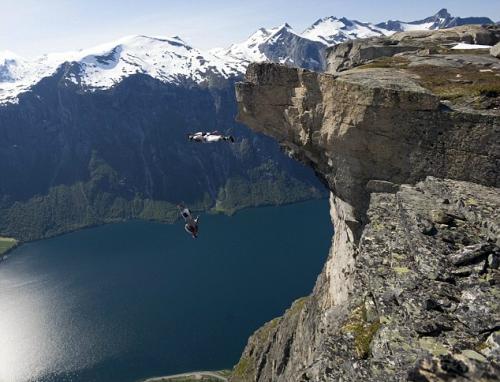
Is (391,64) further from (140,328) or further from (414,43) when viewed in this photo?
(140,328)

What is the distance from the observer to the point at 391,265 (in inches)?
802

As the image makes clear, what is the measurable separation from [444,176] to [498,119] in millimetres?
5186

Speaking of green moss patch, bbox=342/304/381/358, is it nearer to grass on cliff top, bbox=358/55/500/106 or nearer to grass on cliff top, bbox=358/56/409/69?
grass on cliff top, bbox=358/55/500/106

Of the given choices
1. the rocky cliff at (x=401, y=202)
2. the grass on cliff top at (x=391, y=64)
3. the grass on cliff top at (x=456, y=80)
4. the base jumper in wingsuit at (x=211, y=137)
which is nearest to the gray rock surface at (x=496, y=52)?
the rocky cliff at (x=401, y=202)

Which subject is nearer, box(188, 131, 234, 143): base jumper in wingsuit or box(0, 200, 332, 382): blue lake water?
box(188, 131, 234, 143): base jumper in wingsuit

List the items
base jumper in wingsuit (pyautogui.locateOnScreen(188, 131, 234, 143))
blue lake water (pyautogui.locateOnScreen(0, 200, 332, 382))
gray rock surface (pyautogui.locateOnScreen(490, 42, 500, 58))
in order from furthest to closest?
blue lake water (pyautogui.locateOnScreen(0, 200, 332, 382))
gray rock surface (pyautogui.locateOnScreen(490, 42, 500, 58))
base jumper in wingsuit (pyautogui.locateOnScreen(188, 131, 234, 143))

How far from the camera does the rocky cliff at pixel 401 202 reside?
51.5 ft

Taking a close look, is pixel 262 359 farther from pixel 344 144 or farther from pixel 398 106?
pixel 398 106

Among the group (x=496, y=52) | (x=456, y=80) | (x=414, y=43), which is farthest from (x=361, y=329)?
(x=414, y=43)

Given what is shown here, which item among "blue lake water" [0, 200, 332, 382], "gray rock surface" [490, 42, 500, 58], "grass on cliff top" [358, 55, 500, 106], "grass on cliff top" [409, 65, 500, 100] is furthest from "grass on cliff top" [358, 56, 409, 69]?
"blue lake water" [0, 200, 332, 382]

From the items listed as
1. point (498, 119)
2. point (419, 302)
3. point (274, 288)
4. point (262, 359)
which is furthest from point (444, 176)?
point (274, 288)

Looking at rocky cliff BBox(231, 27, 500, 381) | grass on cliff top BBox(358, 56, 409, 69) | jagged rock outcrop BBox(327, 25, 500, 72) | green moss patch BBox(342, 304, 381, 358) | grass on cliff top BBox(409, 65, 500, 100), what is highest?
jagged rock outcrop BBox(327, 25, 500, 72)

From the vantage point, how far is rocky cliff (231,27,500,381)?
15.7 m

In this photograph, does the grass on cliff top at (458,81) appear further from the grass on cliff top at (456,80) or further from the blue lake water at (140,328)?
the blue lake water at (140,328)
